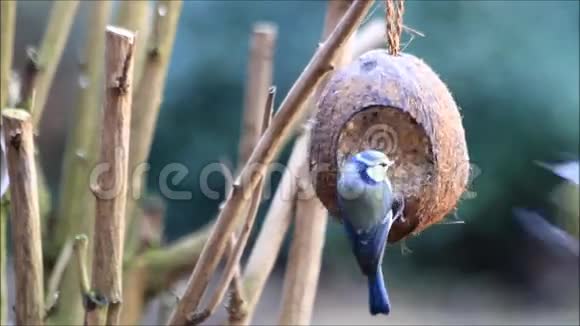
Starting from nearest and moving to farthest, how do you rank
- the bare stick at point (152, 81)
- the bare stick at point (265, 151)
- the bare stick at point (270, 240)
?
the bare stick at point (265, 151)
the bare stick at point (270, 240)
the bare stick at point (152, 81)

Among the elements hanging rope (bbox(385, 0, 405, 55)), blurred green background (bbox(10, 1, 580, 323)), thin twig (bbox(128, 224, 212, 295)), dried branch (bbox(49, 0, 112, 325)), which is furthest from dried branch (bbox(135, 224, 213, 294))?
blurred green background (bbox(10, 1, 580, 323))

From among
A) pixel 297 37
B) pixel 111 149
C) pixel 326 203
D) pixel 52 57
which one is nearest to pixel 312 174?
pixel 326 203

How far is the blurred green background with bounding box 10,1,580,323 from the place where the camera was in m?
2.87

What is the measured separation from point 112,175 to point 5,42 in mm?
560

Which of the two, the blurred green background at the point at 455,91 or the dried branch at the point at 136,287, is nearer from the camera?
the dried branch at the point at 136,287

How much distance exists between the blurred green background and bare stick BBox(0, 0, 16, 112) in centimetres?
130

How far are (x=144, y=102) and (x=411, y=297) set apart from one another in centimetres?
178

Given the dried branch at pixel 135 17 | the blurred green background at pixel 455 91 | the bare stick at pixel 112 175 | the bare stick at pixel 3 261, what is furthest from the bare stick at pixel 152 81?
the blurred green background at pixel 455 91

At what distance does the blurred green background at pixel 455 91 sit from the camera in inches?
113

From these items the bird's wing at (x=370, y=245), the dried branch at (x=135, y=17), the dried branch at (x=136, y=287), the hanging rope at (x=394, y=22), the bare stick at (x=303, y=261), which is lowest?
the dried branch at (x=136, y=287)

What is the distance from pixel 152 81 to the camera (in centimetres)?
158

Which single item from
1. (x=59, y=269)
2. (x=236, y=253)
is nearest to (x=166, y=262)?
(x=59, y=269)

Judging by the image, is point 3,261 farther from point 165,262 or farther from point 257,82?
point 257,82

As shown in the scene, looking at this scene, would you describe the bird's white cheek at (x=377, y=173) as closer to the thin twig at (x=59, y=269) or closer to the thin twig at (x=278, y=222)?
the thin twig at (x=278, y=222)
